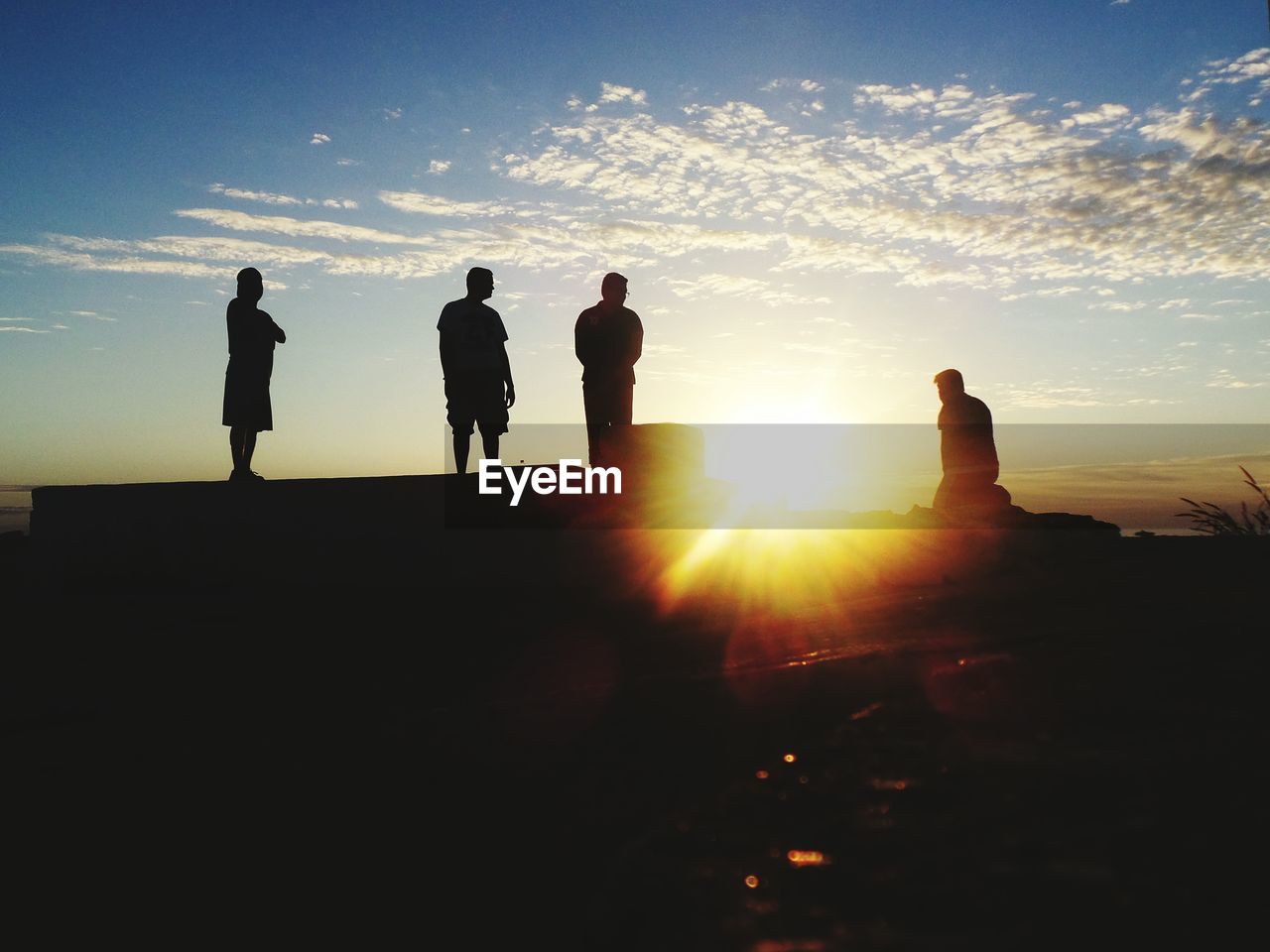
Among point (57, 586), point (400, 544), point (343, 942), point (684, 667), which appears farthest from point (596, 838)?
point (57, 586)

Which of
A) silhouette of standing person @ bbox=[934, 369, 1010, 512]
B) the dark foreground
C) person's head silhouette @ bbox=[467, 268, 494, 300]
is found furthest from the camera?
silhouette of standing person @ bbox=[934, 369, 1010, 512]

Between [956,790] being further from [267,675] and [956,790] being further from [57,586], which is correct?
[57,586]

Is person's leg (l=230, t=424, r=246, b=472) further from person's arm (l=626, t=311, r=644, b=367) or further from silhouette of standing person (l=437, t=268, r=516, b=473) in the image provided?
person's arm (l=626, t=311, r=644, b=367)

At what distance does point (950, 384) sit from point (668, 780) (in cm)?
695

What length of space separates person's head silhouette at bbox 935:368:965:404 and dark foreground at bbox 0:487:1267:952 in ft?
12.6

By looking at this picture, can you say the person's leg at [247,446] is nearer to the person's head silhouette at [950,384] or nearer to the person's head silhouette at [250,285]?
the person's head silhouette at [250,285]

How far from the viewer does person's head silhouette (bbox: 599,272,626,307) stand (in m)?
7.74

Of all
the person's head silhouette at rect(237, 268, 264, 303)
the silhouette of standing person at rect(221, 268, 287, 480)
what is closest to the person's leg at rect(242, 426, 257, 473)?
the silhouette of standing person at rect(221, 268, 287, 480)

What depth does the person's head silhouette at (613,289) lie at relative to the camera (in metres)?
7.74

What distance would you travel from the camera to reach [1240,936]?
1.39 metres

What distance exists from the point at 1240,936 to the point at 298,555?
6.66 m

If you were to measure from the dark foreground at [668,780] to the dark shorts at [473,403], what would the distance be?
3240 millimetres

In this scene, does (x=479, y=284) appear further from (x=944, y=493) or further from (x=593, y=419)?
(x=944, y=493)

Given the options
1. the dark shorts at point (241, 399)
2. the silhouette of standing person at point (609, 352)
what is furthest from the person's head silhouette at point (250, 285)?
the silhouette of standing person at point (609, 352)
